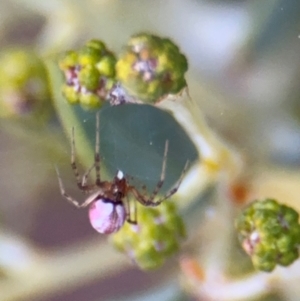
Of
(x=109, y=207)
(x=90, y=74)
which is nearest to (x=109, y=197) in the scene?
(x=109, y=207)

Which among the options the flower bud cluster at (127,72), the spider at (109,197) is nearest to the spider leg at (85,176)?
the spider at (109,197)

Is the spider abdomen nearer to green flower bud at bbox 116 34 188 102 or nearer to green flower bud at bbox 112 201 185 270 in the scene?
green flower bud at bbox 112 201 185 270

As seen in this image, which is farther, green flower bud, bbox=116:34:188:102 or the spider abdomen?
the spider abdomen

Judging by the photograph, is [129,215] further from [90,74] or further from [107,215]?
[90,74]

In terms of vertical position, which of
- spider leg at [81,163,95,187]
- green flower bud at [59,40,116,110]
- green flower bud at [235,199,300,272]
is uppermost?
green flower bud at [59,40,116,110]

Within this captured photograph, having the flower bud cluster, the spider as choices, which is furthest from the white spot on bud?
the flower bud cluster

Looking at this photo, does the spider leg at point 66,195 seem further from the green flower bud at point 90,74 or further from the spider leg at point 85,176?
the green flower bud at point 90,74

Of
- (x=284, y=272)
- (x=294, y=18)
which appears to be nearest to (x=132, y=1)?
(x=294, y=18)
